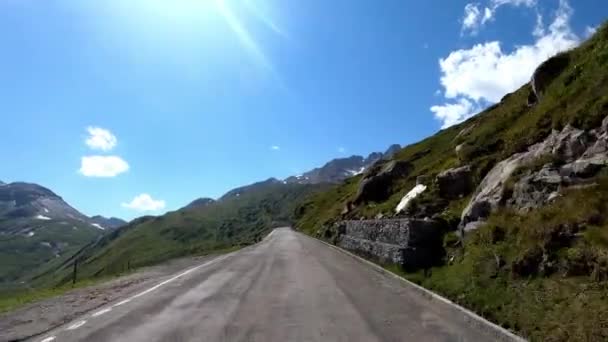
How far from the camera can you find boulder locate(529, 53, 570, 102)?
21.5m

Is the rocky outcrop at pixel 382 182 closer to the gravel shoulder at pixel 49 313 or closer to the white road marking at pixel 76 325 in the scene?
the gravel shoulder at pixel 49 313

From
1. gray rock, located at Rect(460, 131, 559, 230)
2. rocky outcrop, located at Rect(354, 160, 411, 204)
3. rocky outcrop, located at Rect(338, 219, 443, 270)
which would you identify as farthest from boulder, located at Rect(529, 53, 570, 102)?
rocky outcrop, located at Rect(354, 160, 411, 204)

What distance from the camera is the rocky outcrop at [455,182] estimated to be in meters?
22.8

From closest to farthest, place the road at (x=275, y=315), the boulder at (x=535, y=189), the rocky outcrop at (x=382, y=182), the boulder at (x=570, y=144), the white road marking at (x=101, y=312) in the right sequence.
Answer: the road at (x=275, y=315) < the white road marking at (x=101, y=312) < the boulder at (x=535, y=189) < the boulder at (x=570, y=144) < the rocky outcrop at (x=382, y=182)

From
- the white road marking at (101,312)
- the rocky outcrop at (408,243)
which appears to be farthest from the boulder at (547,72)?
the white road marking at (101,312)

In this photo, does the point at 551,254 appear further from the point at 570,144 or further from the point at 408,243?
the point at 408,243

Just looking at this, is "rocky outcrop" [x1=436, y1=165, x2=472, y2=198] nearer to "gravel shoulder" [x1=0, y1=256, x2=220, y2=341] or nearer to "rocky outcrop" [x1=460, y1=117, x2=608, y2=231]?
"rocky outcrop" [x1=460, y1=117, x2=608, y2=231]

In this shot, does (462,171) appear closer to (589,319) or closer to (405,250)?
(405,250)

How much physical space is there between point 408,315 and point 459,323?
1.31 meters

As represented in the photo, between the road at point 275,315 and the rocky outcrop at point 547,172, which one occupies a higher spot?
the rocky outcrop at point 547,172

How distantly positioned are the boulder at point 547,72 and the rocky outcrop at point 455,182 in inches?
193

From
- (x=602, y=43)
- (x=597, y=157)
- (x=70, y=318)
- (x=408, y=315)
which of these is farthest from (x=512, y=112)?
(x=70, y=318)

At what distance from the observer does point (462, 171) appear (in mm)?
23188

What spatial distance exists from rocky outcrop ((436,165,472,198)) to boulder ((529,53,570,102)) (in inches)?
193
